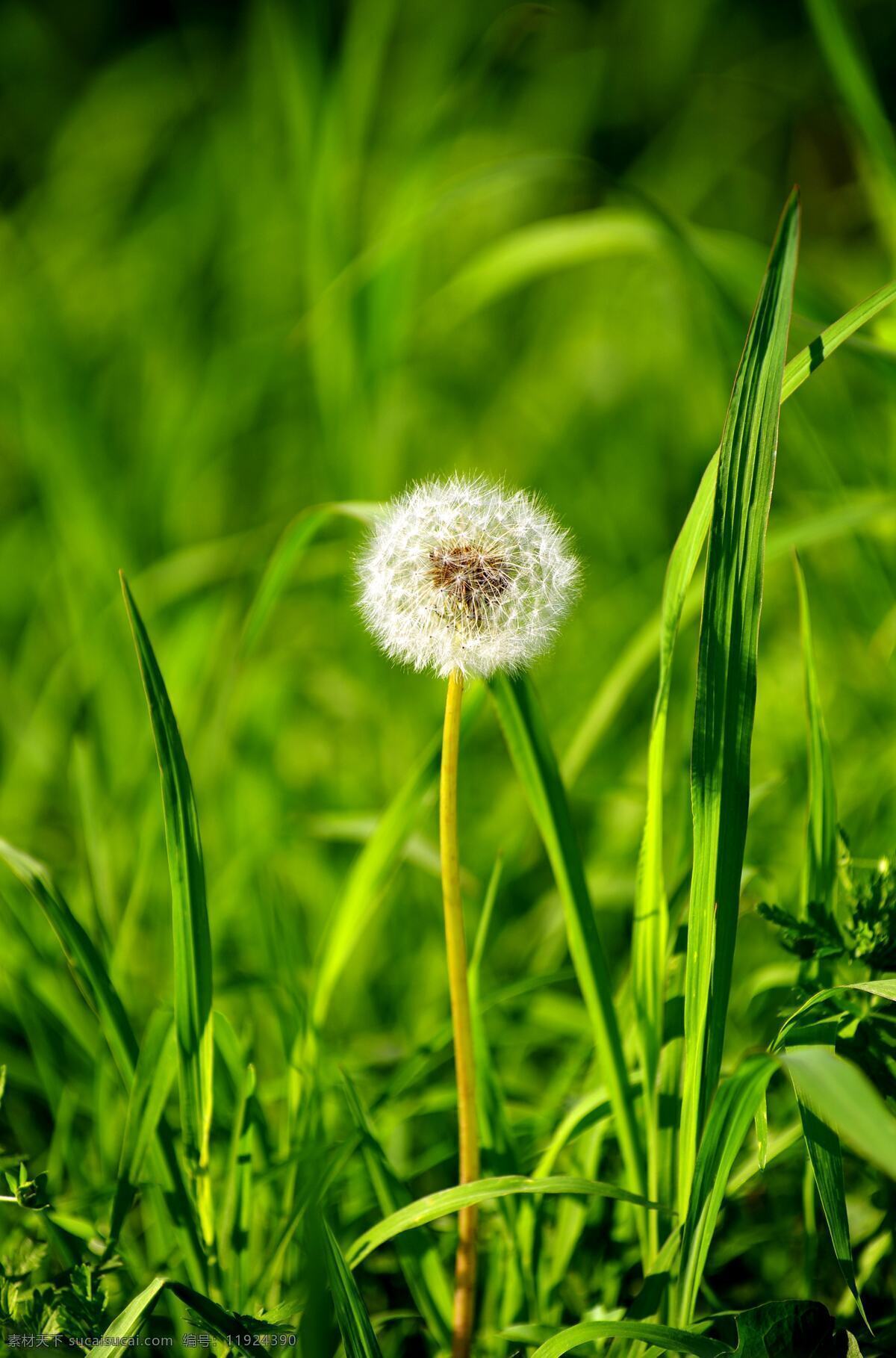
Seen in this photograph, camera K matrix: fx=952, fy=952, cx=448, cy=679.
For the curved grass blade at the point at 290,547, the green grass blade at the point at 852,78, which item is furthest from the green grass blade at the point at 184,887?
the green grass blade at the point at 852,78

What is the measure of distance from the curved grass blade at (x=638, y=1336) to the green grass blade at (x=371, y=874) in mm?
572

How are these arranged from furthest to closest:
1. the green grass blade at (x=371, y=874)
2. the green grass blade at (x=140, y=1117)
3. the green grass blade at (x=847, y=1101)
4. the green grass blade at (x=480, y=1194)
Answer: the green grass blade at (x=371, y=874) < the green grass blade at (x=140, y=1117) < the green grass blade at (x=480, y=1194) < the green grass blade at (x=847, y=1101)

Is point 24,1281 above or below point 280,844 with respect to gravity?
below

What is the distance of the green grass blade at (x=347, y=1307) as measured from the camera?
1.11 m

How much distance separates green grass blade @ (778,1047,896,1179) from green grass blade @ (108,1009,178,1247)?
2.64ft

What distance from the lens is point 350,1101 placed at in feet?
4.27

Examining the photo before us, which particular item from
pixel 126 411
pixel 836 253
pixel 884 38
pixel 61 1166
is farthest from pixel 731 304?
pixel 884 38

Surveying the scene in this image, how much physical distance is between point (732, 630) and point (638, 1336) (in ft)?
2.58

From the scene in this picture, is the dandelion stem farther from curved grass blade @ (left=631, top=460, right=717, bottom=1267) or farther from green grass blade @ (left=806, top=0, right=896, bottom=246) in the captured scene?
green grass blade @ (left=806, top=0, right=896, bottom=246)

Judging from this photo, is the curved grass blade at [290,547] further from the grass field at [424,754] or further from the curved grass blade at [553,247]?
the curved grass blade at [553,247]

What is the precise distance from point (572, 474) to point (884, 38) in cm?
484

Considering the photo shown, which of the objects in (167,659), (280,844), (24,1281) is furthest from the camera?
(167,659)

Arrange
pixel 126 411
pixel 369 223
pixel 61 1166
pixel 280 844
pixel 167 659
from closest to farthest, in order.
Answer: pixel 61 1166
pixel 280 844
pixel 167 659
pixel 126 411
pixel 369 223

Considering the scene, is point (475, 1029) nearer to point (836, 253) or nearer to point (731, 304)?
point (731, 304)
